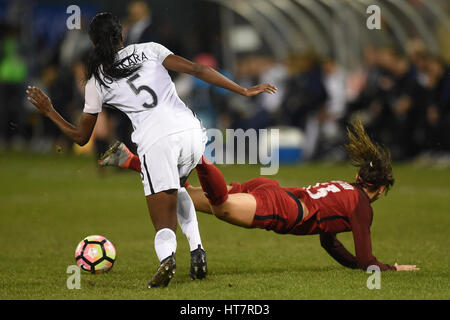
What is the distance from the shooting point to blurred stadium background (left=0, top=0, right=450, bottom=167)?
18688mm

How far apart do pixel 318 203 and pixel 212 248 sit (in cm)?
211

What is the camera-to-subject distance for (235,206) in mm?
6977

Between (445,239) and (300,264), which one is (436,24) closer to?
(445,239)

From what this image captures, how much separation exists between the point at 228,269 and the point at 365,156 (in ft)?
4.93

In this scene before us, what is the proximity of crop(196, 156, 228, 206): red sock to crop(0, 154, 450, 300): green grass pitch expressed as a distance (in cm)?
65

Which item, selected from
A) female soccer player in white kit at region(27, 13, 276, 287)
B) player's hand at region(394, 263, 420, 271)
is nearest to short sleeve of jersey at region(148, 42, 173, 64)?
female soccer player in white kit at region(27, 13, 276, 287)

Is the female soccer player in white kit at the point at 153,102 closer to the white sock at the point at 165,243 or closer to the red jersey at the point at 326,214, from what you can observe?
the white sock at the point at 165,243

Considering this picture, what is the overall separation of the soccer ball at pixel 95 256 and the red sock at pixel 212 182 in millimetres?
1113

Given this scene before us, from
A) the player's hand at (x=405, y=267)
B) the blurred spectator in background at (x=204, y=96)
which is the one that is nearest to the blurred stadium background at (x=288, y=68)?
the blurred spectator in background at (x=204, y=96)

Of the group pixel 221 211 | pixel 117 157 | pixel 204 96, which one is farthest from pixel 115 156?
pixel 204 96

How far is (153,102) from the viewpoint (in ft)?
21.7

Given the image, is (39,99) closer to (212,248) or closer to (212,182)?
(212,182)

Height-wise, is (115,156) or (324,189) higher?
(115,156)
